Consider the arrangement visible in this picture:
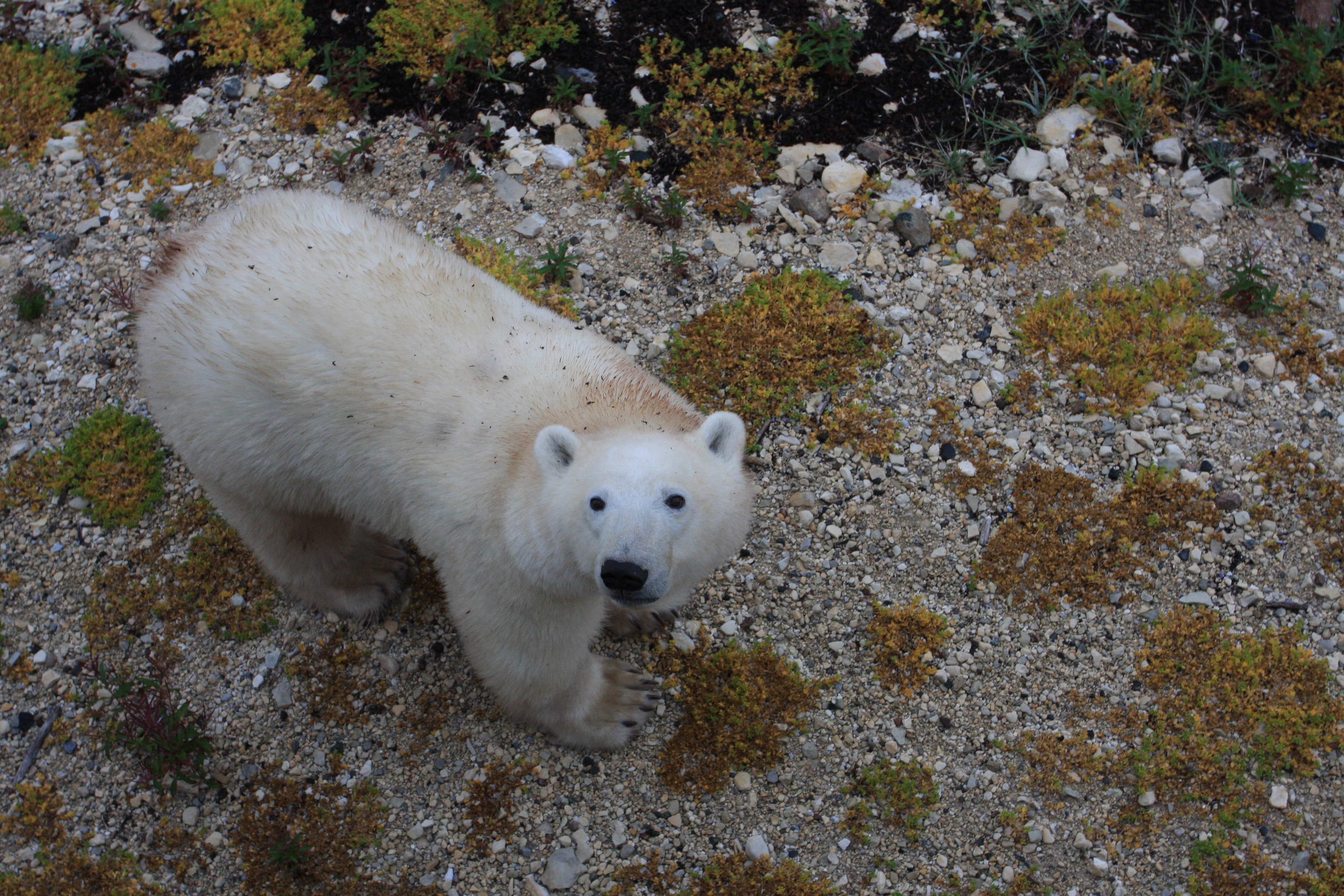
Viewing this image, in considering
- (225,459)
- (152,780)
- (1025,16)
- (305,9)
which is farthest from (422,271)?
(1025,16)

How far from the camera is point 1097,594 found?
418cm

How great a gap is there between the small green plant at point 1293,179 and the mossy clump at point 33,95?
7385mm

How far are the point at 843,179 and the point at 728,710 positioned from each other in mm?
3170

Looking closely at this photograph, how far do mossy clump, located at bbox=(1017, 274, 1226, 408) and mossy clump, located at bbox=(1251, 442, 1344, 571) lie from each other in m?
0.60

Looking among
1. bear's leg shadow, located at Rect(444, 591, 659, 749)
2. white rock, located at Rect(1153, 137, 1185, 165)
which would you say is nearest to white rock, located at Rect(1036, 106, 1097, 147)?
white rock, located at Rect(1153, 137, 1185, 165)

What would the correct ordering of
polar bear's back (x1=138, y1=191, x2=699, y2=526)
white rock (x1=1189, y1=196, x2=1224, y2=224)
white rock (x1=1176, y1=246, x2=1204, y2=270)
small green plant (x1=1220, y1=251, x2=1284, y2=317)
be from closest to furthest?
polar bear's back (x1=138, y1=191, x2=699, y2=526), small green plant (x1=1220, y1=251, x2=1284, y2=317), white rock (x1=1176, y1=246, x2=1204, y2=270), white rock (x1=1189, y1=196, x2=1224, y2=224)

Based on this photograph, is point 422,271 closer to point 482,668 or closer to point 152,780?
point 482,668

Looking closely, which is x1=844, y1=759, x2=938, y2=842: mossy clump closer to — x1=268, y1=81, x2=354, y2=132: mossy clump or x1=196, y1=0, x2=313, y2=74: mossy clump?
x1=268, y1=81, x2=354, y2=132: mossy clump

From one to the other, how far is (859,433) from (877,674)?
1234 millimetres

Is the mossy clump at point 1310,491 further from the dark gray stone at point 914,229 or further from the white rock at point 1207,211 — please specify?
the dark gray stone at point 914,229

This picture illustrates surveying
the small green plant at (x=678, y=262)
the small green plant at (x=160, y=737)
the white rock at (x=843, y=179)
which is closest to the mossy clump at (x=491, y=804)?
the small green plant at (x=160, y=737)

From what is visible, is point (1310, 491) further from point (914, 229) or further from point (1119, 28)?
point (1119, 28)

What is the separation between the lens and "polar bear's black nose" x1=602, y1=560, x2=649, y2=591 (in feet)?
8.59

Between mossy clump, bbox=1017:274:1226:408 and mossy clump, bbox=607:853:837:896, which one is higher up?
mossy clump, bbox=1017:274:1226:408
